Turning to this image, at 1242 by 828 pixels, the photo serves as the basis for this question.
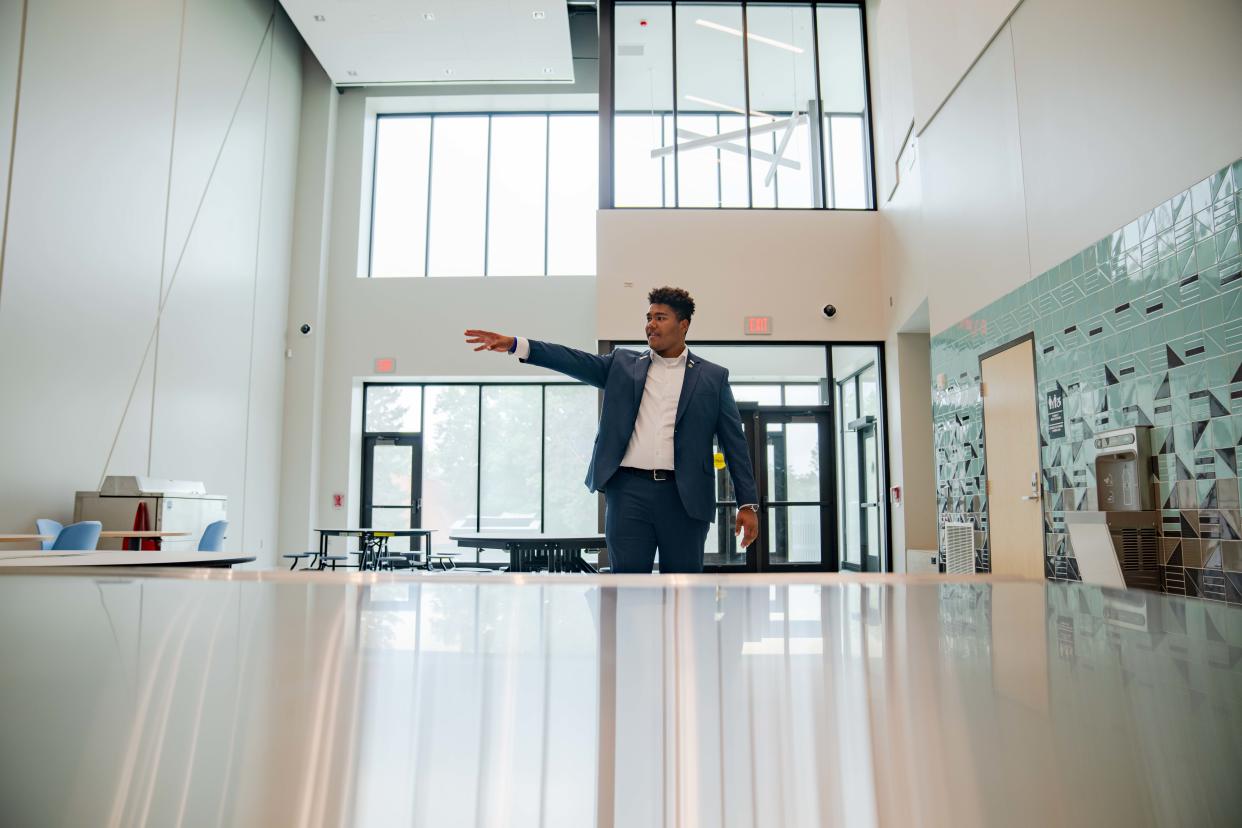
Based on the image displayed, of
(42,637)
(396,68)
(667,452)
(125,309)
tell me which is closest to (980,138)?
(667,452)

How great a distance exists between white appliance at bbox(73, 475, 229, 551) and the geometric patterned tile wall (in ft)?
17.9

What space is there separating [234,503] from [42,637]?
8.11 meters

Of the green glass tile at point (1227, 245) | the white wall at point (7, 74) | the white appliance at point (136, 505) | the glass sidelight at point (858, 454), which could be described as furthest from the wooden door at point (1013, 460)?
the white wall at point (7, 74)

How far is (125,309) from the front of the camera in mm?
6062

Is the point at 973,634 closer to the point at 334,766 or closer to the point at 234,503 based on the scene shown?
the point at 334,766

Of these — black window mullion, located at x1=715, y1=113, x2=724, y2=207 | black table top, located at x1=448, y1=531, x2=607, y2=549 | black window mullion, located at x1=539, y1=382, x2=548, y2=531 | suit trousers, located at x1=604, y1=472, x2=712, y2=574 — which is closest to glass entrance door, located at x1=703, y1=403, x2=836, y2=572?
black window mullion, located at x1=715, y1=113, x2=724, y2=207

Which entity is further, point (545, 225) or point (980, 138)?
point (545, 225)

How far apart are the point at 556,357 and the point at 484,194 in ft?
26.4

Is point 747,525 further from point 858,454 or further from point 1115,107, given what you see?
point 858,454

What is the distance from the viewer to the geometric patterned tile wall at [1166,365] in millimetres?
2445

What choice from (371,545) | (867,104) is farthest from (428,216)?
(867,104)

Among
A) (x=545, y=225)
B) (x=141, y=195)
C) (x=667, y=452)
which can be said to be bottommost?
(x=667, y=452)

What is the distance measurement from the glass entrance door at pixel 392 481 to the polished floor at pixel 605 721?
9.11 meters

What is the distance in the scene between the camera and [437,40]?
823cm
